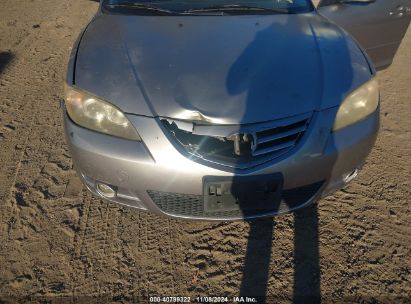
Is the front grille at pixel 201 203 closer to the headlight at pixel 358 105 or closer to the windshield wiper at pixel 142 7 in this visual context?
the headlight at pixel 358 105

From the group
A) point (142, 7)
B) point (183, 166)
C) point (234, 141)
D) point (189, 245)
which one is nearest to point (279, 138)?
point (234, 141)

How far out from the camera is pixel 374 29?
2951 millimetres

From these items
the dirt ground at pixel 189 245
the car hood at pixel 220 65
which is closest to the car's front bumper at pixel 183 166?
the car hood at pixel 220 65

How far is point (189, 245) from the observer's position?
2225mm

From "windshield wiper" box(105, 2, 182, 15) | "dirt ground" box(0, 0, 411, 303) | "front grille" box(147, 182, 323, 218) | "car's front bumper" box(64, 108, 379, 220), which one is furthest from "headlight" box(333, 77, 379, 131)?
"windshield wiper" box(105, 2, 182, 15)

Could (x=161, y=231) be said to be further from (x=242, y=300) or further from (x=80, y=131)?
(x=80, y=131)

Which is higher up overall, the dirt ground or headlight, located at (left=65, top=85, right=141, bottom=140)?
headlight, located at (left=65, top=85, right=141, bottom=140)

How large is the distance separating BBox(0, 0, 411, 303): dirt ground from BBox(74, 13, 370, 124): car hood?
84cm

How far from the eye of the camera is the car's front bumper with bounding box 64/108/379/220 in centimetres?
175

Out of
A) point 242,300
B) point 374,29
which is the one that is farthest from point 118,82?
point 374,29

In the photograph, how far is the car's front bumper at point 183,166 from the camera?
5.74 ft

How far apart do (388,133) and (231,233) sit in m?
1.76

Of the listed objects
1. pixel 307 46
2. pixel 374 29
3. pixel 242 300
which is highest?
pixel 374 29

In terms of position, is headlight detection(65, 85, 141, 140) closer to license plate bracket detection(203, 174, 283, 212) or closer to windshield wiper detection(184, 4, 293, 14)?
license plate bracket detection(203, 174, 283, 212)
